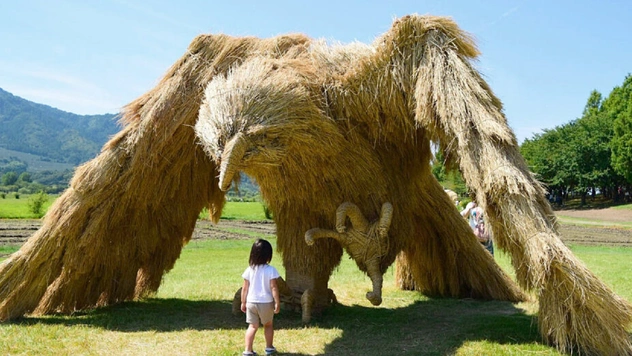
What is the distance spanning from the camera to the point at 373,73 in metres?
5.10

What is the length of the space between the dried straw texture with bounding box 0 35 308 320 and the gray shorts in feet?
7.84

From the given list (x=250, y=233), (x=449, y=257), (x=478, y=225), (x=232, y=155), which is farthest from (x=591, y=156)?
(x=232, y=155)

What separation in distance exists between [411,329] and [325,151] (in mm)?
2061

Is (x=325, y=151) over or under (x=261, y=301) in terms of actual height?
over

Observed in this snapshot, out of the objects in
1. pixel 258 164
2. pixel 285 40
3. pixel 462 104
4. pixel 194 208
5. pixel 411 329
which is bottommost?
pixel 411 329

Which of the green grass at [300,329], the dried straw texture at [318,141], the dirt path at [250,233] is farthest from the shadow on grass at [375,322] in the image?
the dirt path at [250,233]

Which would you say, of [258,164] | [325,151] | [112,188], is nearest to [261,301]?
[258,164]

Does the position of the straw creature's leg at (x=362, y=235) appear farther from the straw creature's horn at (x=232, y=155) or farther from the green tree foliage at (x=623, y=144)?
the green tree foliage at (x=623, y=144)

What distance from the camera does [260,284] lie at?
4.29 meters

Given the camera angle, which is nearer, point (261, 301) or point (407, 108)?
point (261, 301)

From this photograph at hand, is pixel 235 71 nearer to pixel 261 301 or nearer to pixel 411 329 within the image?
pixel 261 301

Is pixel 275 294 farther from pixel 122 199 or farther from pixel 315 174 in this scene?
pixel 122 199

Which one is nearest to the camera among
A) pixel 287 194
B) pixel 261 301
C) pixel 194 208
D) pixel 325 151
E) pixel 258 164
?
pixel 261 301

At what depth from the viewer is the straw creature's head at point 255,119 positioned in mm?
4555
